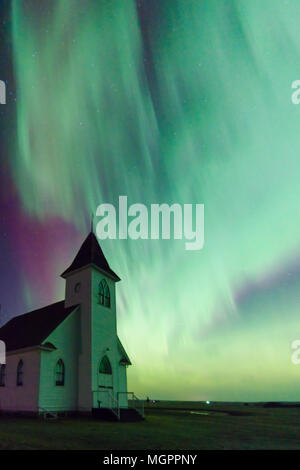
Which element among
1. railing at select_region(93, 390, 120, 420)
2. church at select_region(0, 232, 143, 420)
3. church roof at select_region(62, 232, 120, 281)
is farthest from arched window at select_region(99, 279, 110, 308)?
railing at select_region(93, 390, 120, 420)

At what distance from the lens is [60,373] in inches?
967

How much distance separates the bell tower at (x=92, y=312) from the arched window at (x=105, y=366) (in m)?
0.21

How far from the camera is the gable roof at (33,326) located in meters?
25.4

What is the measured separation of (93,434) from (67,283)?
15.3 m

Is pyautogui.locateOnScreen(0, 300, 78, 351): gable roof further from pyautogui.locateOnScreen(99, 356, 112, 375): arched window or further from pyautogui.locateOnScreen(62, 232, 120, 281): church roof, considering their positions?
Result: pyautogui.locateOnScreen(99, 356, 112, 375): arched window

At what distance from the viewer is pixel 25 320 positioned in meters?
32.4

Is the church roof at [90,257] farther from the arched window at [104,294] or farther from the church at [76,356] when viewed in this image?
the arched window at [104,294]

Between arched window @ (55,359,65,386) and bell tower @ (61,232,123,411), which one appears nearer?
arched window @ (55,359,65,386)

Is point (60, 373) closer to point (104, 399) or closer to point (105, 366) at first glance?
point (105, 366)

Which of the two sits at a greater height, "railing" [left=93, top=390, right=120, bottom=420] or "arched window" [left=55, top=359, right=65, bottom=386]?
"arched window" [left=55, top=359, right=65, bottom=386]

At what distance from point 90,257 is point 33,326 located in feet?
23.3

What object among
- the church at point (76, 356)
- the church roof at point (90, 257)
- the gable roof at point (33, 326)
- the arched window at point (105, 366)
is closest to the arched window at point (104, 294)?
the church at point (76, 356)

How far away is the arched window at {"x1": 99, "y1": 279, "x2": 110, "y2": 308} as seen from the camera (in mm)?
27362
